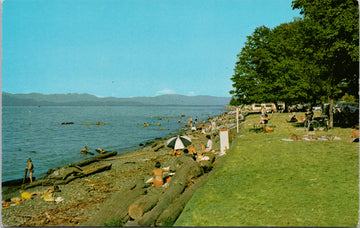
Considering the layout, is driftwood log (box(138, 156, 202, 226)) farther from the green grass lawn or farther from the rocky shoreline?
the rocky shoreline

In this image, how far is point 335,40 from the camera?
17297 mm

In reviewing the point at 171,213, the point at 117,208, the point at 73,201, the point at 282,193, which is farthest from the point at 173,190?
the point at 73,201

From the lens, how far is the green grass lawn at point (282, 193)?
5346 mm

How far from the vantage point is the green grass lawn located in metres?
5.35

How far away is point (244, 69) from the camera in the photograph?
44.8 m

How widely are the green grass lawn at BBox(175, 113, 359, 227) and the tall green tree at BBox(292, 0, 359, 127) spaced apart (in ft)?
29.6

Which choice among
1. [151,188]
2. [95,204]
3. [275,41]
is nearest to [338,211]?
[151,188]

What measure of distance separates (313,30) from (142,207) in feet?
60.4

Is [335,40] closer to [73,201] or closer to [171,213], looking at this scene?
[171,213]

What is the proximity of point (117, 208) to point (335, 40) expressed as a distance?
17.9 metres

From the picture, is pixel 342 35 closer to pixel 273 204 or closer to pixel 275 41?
pixel 273 204

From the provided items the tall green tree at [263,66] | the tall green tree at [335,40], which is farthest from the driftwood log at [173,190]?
the tall green tree at [263,66]

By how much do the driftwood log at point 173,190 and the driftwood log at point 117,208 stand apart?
1.11 metres

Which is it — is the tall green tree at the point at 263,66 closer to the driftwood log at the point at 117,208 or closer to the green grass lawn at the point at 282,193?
the green grass lawn at the point at 282,193
